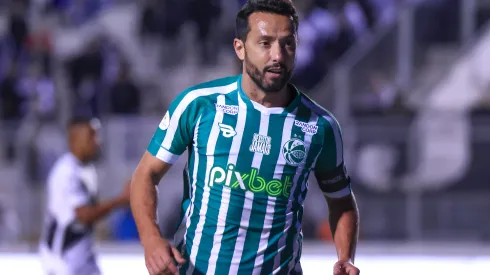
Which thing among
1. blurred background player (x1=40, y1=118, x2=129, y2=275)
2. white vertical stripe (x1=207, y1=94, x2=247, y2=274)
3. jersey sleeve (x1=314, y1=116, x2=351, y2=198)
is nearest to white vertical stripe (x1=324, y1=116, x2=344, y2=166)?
jersey sleeve (x1=314, y1=116, x2=351, y2=198)

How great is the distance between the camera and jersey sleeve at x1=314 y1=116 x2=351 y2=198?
9.98 feet

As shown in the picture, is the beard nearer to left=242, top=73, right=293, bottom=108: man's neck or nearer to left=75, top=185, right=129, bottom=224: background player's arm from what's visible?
left=242, top=73, right=293, bottom=108: man's neck

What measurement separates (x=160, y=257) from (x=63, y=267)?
2.75m

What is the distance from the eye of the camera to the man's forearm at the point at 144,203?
2818mm

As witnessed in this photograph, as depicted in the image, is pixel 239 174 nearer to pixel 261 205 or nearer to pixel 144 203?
pixel 261 205

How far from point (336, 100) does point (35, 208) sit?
2784mm

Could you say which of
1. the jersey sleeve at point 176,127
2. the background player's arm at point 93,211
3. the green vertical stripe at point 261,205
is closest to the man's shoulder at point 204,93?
the jersey sleeve at point 176,127

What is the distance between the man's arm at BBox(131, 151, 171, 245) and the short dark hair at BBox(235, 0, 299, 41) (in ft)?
1.63

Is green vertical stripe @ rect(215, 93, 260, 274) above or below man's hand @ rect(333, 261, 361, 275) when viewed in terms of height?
above

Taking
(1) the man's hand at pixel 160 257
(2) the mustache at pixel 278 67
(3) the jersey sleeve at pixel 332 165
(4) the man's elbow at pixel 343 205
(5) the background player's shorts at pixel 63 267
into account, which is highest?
(2) the mustache at pixel 278 67

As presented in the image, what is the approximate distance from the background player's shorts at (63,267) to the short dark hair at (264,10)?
270 cm

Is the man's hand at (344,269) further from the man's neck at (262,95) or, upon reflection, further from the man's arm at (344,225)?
the man's neck at (262,95)

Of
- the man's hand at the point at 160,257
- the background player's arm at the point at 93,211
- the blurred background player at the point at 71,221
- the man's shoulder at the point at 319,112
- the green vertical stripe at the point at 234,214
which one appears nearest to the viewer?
the man's hand at the point at 160,257

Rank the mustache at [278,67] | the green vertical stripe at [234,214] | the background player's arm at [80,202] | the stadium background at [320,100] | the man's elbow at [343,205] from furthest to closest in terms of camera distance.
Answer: the stadium background at [320,100] → the background player's arm at [80,202] → the man's elbow at [343,205] → the green vertical stripe at [234,214] → the mustache at [278,67]
